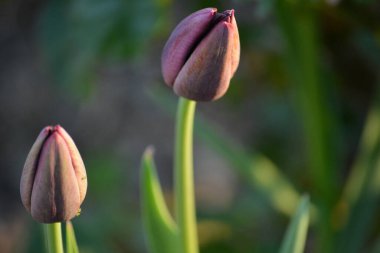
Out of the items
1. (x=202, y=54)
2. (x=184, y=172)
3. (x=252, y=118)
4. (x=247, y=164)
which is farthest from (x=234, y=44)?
(x=252, y=118)

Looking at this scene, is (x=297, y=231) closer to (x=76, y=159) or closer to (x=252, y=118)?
Answer: (x=76, y=159)

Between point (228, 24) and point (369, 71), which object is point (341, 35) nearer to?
point (369, 71)

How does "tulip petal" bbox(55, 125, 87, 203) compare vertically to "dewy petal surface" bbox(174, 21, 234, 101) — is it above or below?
below

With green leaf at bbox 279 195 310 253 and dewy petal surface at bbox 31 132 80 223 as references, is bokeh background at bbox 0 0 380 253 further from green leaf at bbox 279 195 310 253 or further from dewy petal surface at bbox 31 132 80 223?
dewy petal surface at bbox 31 132 80 223

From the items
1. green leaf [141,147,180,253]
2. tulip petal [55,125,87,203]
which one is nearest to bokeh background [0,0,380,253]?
green leaf [141,147,180,253]

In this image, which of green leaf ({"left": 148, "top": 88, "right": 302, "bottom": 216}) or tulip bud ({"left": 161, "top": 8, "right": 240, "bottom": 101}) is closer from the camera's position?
tulip bud ({"left": 161, "top": 8, "right": 240, "bottom": 101})

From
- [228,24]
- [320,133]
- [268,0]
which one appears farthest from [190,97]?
[320,133]

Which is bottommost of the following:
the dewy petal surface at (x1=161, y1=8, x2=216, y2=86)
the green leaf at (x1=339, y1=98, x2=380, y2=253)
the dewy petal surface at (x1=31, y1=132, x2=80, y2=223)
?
the dewy petal surface at (x1=31, y1=132, x2=80, y2=223)

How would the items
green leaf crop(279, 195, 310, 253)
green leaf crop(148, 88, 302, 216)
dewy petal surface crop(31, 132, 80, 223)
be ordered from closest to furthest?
dewy petal surface crop(31, 132, 80, 223)
green leaf crop(279, 195, 310, 253)
green leaf crop(148, 88, 302, 216)

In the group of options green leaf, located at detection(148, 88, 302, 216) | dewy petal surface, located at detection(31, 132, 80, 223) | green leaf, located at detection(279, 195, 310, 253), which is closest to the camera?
dewy petal surface, located at detection(31, 132, 80, 223)
